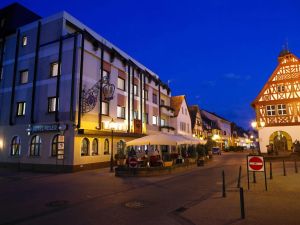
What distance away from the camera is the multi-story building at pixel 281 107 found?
35.4 metres

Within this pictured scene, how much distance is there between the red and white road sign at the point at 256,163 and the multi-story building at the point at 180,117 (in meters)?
30.4

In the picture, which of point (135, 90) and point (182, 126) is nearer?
point (135, 90)

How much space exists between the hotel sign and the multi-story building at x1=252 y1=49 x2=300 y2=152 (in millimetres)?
26704

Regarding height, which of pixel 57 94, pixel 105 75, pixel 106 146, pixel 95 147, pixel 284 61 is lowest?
pixel 95 147

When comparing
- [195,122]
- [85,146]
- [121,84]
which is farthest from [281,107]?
[85,146]

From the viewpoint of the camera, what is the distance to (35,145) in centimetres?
2242

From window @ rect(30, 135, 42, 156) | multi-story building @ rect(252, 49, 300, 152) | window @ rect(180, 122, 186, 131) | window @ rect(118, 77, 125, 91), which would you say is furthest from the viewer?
window @ rect(180, 122, 186, 131)

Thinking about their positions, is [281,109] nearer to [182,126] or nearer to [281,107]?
[281,107]

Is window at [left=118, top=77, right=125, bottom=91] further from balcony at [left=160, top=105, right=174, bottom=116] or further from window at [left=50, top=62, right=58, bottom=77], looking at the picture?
balcony at [left=160, top=105, right=174, bottom=116]

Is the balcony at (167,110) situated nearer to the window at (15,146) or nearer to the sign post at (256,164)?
the window at (15,146)

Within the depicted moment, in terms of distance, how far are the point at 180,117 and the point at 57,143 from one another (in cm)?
2584

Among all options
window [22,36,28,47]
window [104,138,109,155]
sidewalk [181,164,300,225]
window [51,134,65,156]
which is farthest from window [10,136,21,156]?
sidewalk [181,164,300,225]

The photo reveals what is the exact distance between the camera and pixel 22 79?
25.1 metres

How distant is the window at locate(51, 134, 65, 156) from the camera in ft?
68.7
